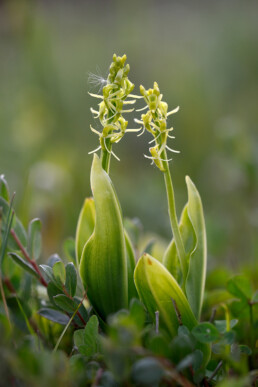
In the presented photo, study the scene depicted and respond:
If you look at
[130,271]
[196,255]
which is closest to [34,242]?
[130,271]

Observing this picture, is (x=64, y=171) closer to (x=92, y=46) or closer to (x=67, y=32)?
(x=92, y=46)

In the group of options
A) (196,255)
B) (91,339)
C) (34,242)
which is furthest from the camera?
(34,242)

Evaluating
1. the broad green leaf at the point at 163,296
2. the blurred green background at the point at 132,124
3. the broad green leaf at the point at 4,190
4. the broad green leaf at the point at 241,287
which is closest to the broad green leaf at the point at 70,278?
the broad green leaf at the point at 163,296

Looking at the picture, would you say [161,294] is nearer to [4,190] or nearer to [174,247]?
[174,247]

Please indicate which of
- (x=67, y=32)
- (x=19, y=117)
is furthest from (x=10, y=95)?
(x=67, y=32)

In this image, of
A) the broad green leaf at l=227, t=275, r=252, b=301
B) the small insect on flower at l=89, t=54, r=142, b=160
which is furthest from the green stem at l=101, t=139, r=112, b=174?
the broad green leaf at l=227, t=275, r=252, b=301

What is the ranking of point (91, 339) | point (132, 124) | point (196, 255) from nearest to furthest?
1. point (91, 339)
2. point (196, 255)
3. point (132, 124)
